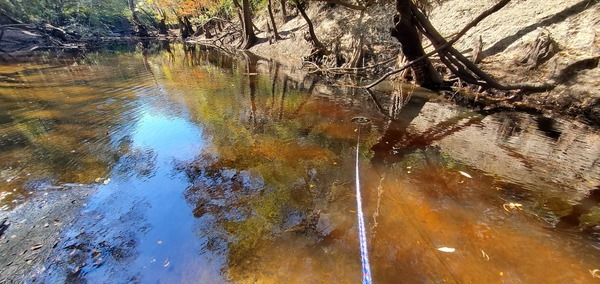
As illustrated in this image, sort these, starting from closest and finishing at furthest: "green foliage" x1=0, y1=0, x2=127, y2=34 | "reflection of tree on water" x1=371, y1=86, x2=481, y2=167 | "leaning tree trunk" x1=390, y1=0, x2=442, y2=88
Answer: "reflection of tree on water" x1=371, y1=86, x2=481, y2=167, "leaning tree trunk" x1=390, y1=0, x2=442, y2=88, "green foliage" x1=0, y1=0, x2=127, y2=34

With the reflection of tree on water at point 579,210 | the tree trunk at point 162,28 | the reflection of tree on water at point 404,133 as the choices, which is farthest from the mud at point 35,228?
the tree trunk at point 162,28

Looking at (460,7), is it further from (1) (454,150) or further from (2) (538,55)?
(1) (454,150)

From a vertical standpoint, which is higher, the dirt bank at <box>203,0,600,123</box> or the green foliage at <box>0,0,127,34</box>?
the dirt bank at <box>203,0,600,123</box>

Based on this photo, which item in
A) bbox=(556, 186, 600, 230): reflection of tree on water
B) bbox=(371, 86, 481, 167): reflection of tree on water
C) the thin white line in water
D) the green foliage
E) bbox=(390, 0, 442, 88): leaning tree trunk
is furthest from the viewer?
the green foliage

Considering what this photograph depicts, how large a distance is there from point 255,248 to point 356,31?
1474cm

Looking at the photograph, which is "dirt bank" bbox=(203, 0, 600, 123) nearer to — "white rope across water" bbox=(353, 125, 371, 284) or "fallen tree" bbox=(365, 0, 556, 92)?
"fallen tree" bbox=(365, 0, 556, 92)

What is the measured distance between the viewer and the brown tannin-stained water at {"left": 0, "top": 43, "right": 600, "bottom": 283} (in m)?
2.69

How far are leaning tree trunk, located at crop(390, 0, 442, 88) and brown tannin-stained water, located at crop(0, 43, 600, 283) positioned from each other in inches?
102

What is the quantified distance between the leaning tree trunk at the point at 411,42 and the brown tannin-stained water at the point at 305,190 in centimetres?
258

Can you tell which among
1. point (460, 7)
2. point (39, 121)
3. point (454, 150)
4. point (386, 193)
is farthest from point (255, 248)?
point (460, 7)

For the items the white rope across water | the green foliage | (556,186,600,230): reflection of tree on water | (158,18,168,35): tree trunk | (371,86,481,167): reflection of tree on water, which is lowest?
(158,18,168,35): tree trunk

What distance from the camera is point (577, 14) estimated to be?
8.01 meters

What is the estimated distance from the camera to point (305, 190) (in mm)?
3854

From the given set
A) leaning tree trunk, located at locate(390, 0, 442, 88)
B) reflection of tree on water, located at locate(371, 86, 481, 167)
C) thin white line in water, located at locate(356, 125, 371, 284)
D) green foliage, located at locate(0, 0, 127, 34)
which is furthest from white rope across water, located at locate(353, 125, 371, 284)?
green foliage, located at locate(0, 0, 127, 34)
